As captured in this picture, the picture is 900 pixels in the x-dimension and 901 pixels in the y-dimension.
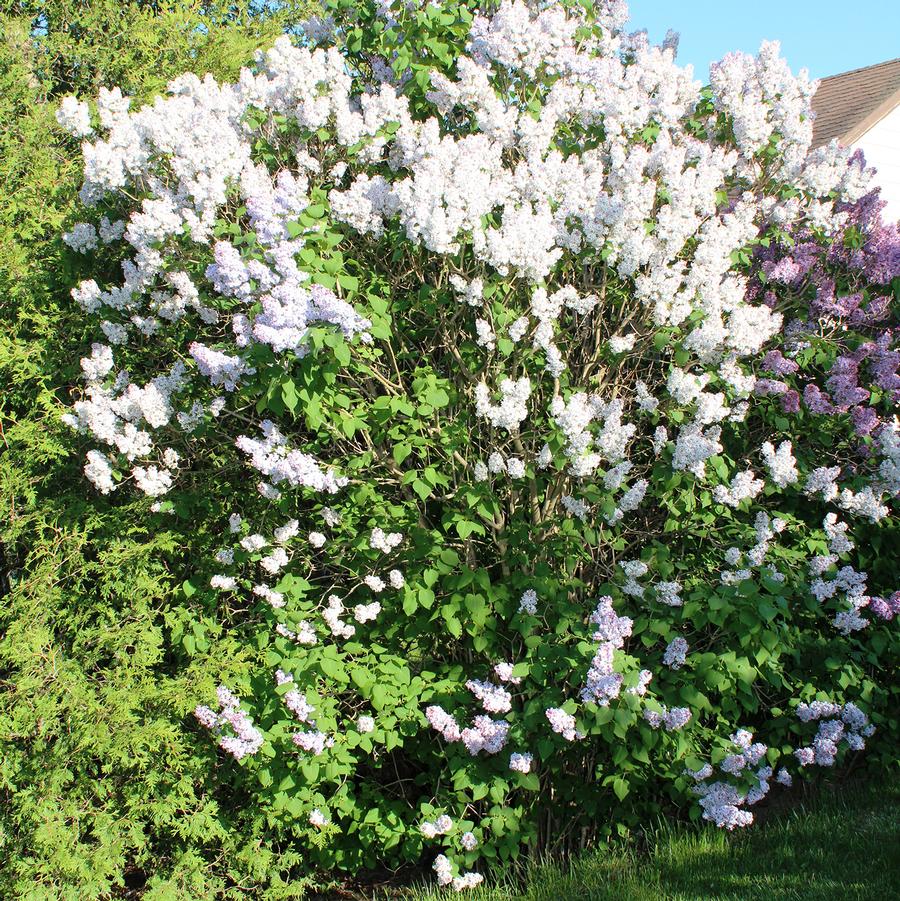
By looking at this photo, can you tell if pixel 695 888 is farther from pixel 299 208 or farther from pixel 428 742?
pixel 299 208

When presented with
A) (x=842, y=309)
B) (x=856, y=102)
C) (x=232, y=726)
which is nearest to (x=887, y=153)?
(x=856, y=102)

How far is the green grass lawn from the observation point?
334cm

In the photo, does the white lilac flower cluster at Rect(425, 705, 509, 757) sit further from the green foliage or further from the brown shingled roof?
the brown shingled roof

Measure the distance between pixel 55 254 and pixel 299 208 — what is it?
187 centimetres

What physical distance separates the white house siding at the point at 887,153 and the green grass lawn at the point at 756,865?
32.1 feet

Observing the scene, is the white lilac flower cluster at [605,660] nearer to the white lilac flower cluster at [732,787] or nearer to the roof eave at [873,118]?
the white lilac flower cluster at [732,787]

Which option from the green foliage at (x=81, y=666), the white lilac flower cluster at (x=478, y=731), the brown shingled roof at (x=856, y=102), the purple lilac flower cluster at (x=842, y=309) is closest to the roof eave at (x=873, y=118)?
the brown shingled roof at (x=856, y=102)

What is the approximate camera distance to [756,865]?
3.57 metres

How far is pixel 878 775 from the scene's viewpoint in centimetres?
444

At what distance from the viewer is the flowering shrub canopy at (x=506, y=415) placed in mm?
3582

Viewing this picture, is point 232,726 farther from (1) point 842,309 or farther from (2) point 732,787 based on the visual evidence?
(1) point 842,309

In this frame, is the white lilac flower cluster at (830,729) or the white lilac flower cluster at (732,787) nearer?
the white lilac flower cluster at (732,787)

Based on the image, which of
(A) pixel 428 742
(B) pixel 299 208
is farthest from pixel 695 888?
(B) pixel 299 208

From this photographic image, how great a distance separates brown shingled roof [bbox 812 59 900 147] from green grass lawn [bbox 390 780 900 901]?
9.05 m
